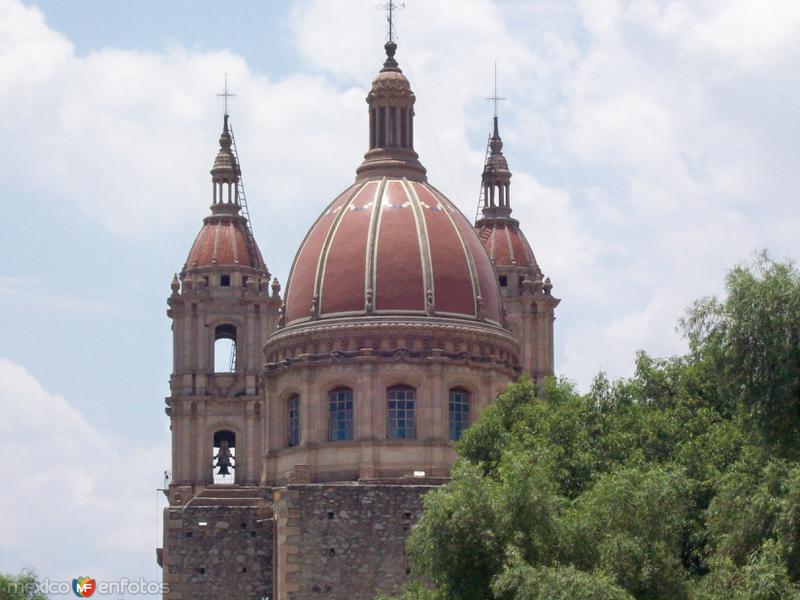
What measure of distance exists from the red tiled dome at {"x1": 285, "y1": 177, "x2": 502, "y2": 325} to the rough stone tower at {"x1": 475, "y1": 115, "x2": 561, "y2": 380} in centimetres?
2334

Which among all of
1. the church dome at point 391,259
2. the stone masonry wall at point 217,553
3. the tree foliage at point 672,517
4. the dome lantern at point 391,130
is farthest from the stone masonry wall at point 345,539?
the dome lantern at point 391,130

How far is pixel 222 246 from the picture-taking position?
119 m

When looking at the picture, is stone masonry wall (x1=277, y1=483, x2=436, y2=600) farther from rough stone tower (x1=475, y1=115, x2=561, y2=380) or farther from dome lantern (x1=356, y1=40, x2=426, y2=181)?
rough stone tower (x1=475, y1=115, x2=561, y2=380)

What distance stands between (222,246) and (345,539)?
4268 cm

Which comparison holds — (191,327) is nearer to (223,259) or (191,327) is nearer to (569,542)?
(223,259)

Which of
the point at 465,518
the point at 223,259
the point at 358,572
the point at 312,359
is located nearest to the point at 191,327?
the point at 223,259

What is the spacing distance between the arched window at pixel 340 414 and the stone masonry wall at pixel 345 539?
28.9 feet

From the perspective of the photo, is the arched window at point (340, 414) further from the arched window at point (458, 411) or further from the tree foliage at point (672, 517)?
the tree foliage at point (672, 517)

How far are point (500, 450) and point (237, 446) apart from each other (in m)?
41.5

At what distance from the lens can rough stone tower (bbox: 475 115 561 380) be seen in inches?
4500

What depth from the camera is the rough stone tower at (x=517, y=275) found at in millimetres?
114312

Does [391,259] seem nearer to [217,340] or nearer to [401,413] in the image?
[401,413]

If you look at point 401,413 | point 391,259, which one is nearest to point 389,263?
point 391,259

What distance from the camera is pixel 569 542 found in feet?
211
